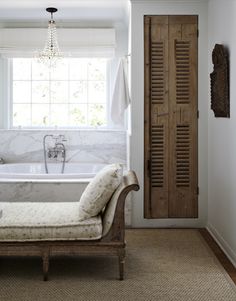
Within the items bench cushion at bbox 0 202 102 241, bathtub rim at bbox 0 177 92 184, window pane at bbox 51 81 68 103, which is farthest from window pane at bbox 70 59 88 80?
bench cushion at bbox 0 202 102 241

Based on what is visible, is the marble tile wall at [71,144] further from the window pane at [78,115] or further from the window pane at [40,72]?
the window pane at [40,72]

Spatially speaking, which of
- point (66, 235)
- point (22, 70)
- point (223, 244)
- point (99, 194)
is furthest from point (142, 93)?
point (66, 235)

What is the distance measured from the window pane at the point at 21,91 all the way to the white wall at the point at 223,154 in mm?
2524

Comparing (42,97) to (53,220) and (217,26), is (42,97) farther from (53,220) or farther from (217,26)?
(53,220)

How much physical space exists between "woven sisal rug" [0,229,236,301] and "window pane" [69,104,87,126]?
2386mm

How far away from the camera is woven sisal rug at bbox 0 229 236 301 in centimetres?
329

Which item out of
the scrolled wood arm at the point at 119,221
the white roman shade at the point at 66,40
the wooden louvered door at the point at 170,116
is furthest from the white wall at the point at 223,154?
the white roman shade at the point at 66,40

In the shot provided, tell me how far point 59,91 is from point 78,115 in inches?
15.6

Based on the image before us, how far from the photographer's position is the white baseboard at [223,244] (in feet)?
13.3

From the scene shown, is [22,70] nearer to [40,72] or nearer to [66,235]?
[40,72]

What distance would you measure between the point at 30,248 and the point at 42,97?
3.26 metres

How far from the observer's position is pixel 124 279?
360 centimetres

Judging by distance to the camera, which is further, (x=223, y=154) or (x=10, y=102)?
(x=10, y=102)

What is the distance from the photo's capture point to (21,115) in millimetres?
6492
